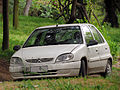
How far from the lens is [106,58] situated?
10.5m

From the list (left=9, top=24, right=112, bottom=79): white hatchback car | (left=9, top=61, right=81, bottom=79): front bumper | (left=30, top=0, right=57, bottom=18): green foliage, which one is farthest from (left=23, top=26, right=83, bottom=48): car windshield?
(left=30, top=0, right=57, bottom=18): green foliage

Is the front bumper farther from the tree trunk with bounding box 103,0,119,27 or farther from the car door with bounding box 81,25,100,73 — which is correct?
the tree trunk with bounding box 103,0,119,27

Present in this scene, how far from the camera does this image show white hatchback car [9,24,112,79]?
27.8 ft

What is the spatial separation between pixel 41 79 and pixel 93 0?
1045 centimetres

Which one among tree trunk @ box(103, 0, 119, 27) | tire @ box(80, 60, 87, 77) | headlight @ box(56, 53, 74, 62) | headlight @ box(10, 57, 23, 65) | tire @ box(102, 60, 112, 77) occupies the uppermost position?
headlight @ box(56, 53, 74, 62)

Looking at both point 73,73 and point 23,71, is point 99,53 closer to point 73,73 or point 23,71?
point 73,73

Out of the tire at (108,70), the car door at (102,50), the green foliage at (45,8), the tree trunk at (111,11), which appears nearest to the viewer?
the car door at (102,50)

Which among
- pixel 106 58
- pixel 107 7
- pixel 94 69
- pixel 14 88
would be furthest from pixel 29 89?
pixel 107 7

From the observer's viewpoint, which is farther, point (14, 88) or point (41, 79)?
point (41, 79)

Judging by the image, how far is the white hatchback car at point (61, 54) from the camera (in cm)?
847

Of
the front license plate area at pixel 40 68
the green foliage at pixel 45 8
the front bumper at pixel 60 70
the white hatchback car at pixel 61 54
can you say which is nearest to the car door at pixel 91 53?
the white hatchback car at pixel 61 54

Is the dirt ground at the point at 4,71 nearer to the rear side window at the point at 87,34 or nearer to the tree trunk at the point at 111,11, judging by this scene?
the rear side window at the point at 87,34

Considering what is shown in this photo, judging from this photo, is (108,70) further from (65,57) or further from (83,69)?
(65,57)

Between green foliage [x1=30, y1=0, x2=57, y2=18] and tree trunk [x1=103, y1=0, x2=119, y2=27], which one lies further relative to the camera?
tree trunk [x1=103, y1=0, x2=119, y2=27]
